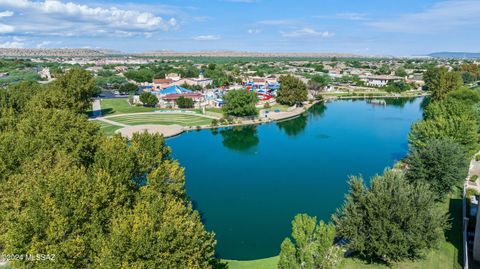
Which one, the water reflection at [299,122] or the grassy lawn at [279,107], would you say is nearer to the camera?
the water reflection at [299,122]

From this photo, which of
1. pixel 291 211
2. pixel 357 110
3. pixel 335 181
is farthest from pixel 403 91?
pixel 291 211

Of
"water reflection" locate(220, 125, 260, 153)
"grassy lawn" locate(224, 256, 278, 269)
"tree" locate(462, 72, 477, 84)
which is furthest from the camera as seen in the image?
"tree" locate(462, 72, 477, 84)

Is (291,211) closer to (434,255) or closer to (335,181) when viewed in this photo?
(335,181)

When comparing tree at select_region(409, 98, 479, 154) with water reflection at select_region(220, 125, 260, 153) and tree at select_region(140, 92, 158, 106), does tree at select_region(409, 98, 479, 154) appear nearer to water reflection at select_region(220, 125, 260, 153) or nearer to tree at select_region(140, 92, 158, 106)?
water reflection at select_region(220, 125, 260, 153)

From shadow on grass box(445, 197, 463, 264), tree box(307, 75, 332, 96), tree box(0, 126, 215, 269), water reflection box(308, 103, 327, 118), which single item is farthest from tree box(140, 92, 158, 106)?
shadow on grass box(445, 197, 463, 264)

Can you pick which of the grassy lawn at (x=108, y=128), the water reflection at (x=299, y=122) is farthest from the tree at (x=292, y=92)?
the grassy lawn at (x=108, y=128)

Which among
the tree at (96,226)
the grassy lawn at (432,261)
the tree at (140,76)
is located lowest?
the grassy lawn at (432,261)

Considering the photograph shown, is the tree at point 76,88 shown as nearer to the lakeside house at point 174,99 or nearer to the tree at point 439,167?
the lakeside house at point 174,99
